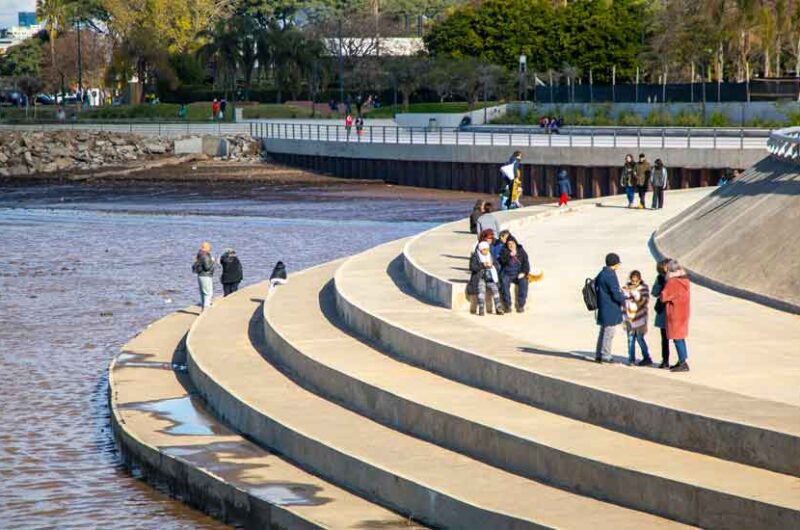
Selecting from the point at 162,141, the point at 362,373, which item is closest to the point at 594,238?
the point at 362,373

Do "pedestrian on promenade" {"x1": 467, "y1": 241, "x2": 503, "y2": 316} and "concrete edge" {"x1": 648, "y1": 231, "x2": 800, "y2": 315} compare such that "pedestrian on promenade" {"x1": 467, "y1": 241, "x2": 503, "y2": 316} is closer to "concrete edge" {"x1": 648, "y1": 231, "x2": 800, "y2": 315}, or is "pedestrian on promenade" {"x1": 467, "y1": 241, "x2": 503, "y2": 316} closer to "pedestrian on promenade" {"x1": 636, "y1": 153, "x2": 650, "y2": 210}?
"concrete edge" {"x1": 648, "y1": 231, "x2": 800, "y2": 315}

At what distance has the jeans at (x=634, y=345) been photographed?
18.0 meters

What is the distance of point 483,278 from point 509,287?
1.38 ft

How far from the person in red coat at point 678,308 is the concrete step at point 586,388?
1.71 ft

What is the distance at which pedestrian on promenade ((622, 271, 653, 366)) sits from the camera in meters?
17.9

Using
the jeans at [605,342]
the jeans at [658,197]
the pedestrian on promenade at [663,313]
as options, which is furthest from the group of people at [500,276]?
the jeans at [658,197]

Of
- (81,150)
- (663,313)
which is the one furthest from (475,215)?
(81,150)

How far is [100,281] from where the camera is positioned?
3750 centimetres

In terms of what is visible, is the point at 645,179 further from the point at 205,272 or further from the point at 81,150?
the point at 81,150

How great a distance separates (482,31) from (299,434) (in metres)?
93.6

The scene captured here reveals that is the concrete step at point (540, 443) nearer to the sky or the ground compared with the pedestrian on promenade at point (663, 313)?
nearer to the ground

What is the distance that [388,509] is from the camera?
15.8m

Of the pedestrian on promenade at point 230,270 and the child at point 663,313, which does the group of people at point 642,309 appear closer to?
the child at point 663,313

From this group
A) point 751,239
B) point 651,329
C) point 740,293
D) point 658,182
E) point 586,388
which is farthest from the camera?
point 658,182
